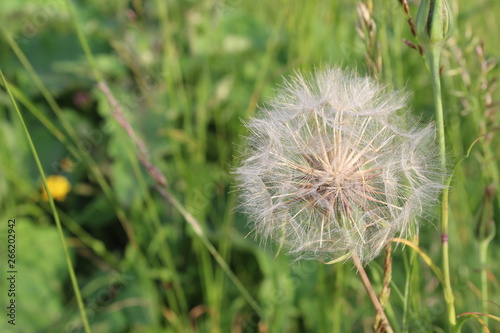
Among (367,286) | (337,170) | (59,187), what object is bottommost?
(367,286)

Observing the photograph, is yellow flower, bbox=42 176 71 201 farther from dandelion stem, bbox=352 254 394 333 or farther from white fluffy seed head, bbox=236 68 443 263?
dandelion stem, bbox=352 254 394 333

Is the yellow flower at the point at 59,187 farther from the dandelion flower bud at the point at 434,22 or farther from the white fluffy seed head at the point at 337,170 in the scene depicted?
the dandelion flower bud at the point at 434,22

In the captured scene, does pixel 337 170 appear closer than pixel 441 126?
No

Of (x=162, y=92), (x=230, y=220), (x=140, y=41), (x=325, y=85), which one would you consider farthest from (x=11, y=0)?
(x=325, y=85)

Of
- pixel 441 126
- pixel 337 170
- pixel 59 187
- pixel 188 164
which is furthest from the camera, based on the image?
pixel 59 187

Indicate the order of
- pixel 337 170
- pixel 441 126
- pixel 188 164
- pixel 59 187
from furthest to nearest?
pixel 59 187 < pixel 188 164 < pixel 337 170 < pixel 441 126

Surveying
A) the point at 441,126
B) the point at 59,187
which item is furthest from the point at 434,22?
the point at 59,187

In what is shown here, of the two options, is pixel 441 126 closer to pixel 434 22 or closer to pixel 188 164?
pixel 434 22
